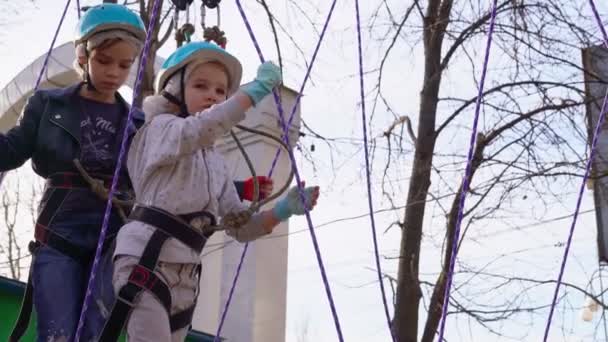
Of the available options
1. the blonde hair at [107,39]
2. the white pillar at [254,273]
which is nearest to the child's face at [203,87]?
the blonde hair at [107,39]

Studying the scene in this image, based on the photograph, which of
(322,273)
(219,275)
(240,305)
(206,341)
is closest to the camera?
(322,273)

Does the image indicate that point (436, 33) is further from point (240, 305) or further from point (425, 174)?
point (240, 305)

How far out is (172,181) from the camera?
201cm

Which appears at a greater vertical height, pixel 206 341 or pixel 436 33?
pixel 436 33

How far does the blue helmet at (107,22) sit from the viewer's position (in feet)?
7.47

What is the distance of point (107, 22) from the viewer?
2.27m

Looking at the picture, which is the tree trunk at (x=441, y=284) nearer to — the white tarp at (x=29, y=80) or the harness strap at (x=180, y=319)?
the harness strap at (x=180, y=319)

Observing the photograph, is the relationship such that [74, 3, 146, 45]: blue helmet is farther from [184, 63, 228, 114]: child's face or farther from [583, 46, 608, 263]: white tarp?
[583, 46, 608, 263]: white tarp

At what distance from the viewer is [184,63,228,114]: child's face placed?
212 centimetres

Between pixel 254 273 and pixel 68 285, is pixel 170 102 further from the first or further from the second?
pixel 254 273

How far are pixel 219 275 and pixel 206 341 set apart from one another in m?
3.04

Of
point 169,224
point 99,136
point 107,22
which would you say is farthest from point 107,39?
point 169,224

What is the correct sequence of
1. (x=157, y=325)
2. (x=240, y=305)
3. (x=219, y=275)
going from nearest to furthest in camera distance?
(x=157, y=325) → (x=240, y=305) → (x=219, y=275)

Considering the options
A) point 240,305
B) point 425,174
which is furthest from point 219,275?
point 425,174
